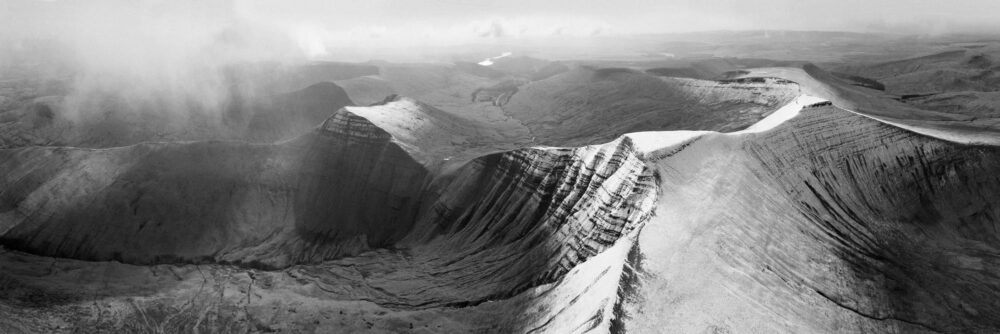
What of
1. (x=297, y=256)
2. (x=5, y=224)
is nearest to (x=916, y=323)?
(x=297, y=256)

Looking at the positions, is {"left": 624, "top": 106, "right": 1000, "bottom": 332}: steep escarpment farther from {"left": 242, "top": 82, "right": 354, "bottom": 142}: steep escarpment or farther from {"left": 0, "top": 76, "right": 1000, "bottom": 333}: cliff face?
{"left": 242, "top": 82, "right": 354, "bottom": 142}: steep escarpment

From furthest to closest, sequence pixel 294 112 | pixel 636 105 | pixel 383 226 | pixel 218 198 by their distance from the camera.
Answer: pixel 294 112
pixel 636 105
pixel 218 198
pixel 383 226

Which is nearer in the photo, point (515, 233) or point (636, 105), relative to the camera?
point (515, 233)

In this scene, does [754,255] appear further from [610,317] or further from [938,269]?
[938,269]

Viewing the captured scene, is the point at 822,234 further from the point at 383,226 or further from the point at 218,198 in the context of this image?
the point at 218,198

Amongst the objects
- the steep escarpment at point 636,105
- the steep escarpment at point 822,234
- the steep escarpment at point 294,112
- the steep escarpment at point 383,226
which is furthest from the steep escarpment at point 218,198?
the steep escarpment at point 294,112

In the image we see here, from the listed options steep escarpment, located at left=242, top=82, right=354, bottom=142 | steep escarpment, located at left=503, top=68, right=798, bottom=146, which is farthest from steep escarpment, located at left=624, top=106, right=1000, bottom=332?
steep escarpment, located at left=242, top=82, right=354, bottom=142

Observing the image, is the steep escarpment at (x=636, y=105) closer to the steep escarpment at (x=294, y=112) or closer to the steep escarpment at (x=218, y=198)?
the steep escarpment at (x=218, y=198)

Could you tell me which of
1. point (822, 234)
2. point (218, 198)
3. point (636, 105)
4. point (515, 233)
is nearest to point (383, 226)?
point (515, 233)
